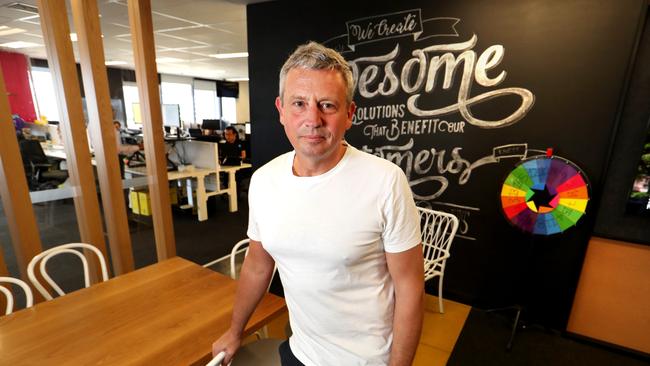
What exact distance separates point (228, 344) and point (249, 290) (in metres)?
0.19

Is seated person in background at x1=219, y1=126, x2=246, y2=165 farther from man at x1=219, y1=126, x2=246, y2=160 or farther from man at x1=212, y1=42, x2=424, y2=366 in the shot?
man at x1=212, y1=42, x2=424, y2=366

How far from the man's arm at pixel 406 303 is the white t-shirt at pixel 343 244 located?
0.03 metres

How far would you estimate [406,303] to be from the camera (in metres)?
0.88

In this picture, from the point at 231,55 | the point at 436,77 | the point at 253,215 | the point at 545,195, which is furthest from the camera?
the point at 231,55

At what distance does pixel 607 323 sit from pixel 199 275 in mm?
2574

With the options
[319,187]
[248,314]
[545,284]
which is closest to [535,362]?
[545,284]

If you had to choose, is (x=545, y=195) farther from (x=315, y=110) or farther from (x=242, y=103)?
(x=242, y=103)

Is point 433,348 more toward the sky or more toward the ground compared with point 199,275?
more toward the ground

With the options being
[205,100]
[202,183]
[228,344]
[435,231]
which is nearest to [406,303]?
[228,344]

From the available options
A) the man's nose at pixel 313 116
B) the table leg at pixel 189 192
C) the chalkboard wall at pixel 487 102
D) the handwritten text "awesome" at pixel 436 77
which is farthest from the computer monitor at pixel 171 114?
the man's nose at pixel 313 116

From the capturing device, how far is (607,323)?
2.08 meters

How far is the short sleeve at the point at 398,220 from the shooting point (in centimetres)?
83

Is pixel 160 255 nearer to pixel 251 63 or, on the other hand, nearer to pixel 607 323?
pixel 251 63

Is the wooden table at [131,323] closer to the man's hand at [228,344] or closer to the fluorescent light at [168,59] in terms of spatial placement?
the man's hand at [228,344]
